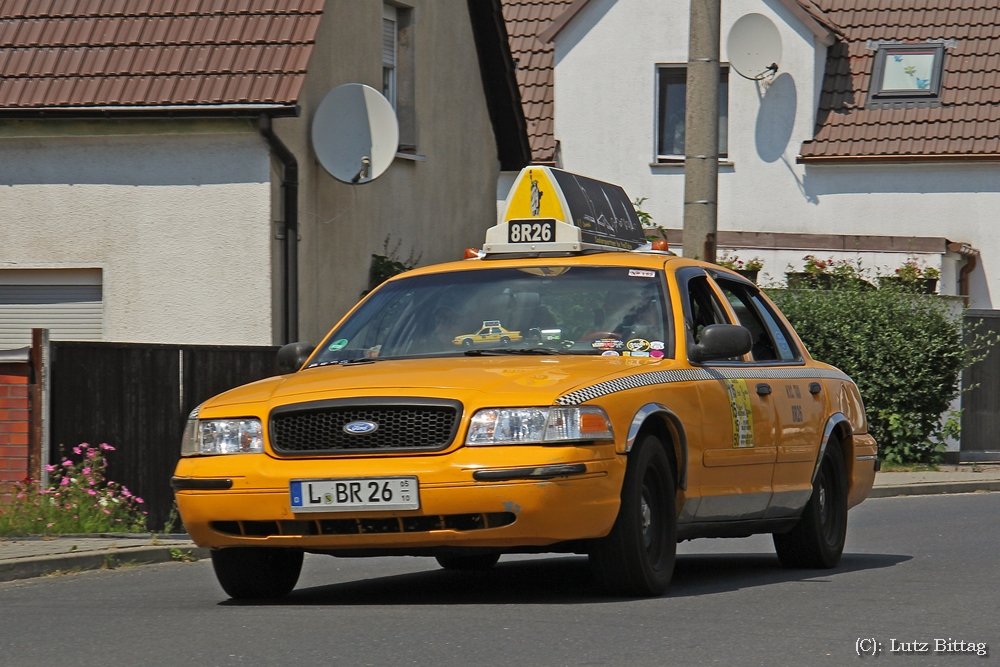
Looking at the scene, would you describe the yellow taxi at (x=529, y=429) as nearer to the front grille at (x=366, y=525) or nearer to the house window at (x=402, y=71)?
the front grille at (x=366, y=525)

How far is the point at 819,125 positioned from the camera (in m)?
28.4

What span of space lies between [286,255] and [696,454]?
8.58m

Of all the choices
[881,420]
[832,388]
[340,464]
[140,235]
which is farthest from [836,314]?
[340,464]

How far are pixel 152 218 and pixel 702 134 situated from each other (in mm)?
5040

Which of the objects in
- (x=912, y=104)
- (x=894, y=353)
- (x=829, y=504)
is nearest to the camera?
(x=829, y=504)

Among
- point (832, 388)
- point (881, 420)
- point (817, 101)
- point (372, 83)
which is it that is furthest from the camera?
point (817, 101)

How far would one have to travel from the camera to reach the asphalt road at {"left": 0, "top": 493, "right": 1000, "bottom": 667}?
248 inches

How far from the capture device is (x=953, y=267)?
26.6 metres

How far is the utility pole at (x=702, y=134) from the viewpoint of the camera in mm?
15109

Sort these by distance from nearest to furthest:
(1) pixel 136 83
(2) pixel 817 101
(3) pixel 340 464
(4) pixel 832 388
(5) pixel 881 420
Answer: (3) pixel 340 464
(4) pixel 832 388
(1) pixel 136 83
(5) pixel 881 420
(2) pixel 817 101

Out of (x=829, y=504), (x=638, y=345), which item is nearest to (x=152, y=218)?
(x=829, y=504)

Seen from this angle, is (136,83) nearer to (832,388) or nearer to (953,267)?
(832,388)

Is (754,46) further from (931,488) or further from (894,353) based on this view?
(931,488)

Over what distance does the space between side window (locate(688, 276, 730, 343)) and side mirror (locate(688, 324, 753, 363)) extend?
15.4 inches
